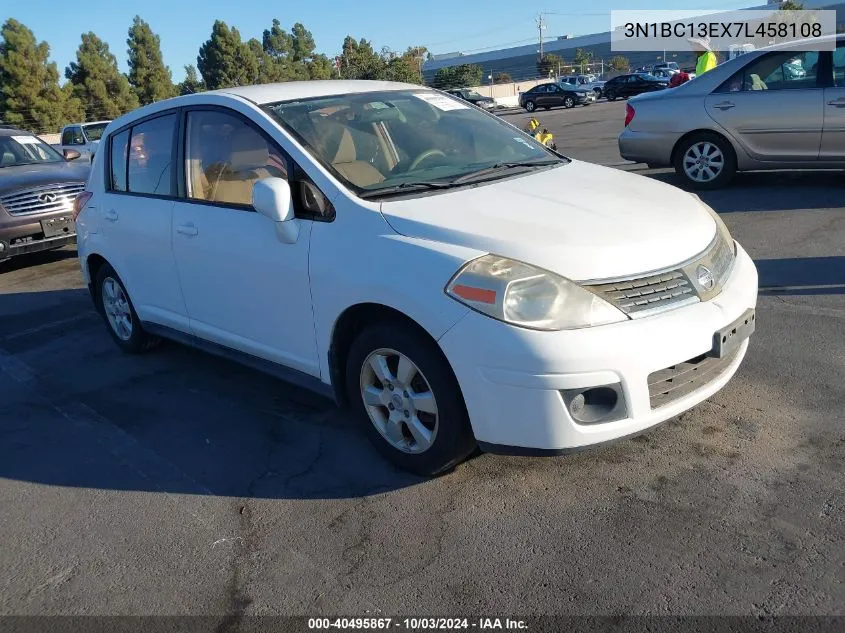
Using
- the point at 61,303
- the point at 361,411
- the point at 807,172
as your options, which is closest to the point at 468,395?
the point at 361,411

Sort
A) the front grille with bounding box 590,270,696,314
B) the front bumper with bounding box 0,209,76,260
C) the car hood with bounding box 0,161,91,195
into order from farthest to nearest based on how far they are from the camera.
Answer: the car hood with bounding box 0,161,91,195 → the front bumper with bounding box 0,209,76,260 → the front grille with bounding box 590,270,696,314

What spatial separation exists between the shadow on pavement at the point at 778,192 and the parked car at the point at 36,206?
24.1 feet

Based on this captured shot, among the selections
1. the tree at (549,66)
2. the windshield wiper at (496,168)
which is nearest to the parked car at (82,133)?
the windshield wiper at (496,168)

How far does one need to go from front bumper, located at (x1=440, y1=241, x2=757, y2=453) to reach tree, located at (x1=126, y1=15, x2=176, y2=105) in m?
47.0

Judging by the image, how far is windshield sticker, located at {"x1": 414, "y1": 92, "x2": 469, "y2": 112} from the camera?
466 cm

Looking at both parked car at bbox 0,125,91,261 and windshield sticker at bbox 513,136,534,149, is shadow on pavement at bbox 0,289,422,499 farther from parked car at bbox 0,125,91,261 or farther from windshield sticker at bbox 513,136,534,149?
parked car at bbox 0,125,91,261

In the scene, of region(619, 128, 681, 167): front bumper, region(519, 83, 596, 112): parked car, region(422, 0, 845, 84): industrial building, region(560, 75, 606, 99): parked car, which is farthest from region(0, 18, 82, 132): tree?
region(422, 0, 845, 84): industrial building

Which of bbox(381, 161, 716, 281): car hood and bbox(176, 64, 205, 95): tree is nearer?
bbox(381, 161, 716, 281): car hood

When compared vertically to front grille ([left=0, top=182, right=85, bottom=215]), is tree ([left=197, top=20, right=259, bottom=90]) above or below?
above

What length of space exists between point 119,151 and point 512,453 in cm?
372

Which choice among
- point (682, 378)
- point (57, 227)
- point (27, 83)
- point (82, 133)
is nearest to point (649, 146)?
point (682, 378)

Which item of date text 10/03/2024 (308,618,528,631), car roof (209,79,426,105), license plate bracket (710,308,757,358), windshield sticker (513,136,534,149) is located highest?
car roof (209,79,426,105)

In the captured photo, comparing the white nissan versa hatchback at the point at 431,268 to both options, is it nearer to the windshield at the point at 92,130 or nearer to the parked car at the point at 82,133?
the parked car at the point at 82,133

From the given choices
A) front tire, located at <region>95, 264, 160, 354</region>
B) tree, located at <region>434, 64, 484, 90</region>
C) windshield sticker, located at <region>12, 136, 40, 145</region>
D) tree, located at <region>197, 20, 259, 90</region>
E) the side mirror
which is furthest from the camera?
tree, located at <region>434, 64, 484, 90</region>
